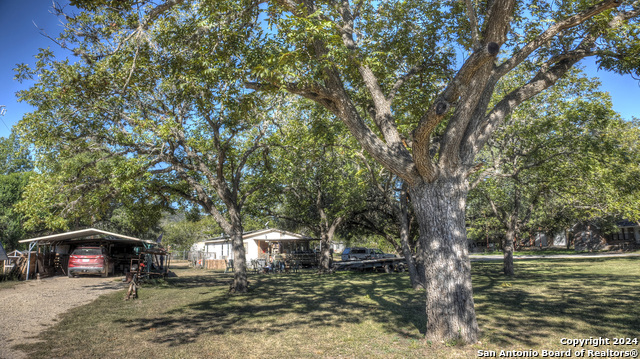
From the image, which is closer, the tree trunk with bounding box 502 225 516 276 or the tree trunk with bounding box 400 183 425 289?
the tree trunk with bounding box 400 183 425 289

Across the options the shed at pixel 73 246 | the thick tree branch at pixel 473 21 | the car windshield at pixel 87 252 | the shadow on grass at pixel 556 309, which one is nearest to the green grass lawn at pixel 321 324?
the shadow on grass at pixel 556 309

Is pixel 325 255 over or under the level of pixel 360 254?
over

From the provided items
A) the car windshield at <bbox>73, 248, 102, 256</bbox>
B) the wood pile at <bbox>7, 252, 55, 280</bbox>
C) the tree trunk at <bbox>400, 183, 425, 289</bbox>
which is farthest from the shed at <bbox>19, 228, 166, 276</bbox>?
the tree trunk at <bbox>400, 183, 425, 289</bbox>

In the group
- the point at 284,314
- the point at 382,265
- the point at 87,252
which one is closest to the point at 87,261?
the point at 87,252

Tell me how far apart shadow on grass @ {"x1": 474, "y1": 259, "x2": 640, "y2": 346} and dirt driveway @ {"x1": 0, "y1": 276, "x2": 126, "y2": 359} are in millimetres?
8572

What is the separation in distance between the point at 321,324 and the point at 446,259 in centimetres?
339

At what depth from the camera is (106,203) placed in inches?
518

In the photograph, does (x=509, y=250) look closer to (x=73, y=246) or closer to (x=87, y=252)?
(x=87, y=252)

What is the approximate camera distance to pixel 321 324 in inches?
304

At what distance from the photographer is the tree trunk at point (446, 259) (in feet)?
18.9

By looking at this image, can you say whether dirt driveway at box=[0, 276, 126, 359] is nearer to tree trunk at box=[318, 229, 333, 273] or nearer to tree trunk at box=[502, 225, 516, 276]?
tree trunk at box=[318, 229, 333, 273]

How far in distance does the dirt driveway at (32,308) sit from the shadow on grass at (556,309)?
8572 mm

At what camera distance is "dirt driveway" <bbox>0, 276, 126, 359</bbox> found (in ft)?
20.5

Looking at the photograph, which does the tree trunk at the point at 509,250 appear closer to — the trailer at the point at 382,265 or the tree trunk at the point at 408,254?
the tree trunk at the point at 408,254
